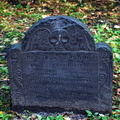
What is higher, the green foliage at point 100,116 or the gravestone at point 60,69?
the gravestone at point 60,69

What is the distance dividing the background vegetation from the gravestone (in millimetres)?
222

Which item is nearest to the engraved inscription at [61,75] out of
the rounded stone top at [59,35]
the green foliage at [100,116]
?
the rounded stone top at [59,35]

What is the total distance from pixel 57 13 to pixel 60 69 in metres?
5.69

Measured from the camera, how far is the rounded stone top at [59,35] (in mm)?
3641

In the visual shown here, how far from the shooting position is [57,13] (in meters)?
9.33

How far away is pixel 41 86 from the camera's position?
13.1 feet

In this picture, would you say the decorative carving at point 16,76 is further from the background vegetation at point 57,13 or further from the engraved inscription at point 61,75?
the background vegetation at point 57,13

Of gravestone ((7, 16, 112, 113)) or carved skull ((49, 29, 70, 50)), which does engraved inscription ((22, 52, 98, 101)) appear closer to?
gravestone ((7, 16, 112, 113))

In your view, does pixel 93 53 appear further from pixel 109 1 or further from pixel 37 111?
pixel 109 1

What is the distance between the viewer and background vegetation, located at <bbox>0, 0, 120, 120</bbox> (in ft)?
14.8

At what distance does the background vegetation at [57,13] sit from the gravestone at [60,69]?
0.73ft

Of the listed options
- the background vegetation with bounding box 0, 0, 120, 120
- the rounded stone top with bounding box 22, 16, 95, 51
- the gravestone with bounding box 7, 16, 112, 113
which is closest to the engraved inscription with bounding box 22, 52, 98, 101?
the gravestone with bounding box 7, 16, 112, 113

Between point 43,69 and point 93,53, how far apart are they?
0.71 meters

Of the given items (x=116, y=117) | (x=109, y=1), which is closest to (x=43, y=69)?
(x=116, y=117)
